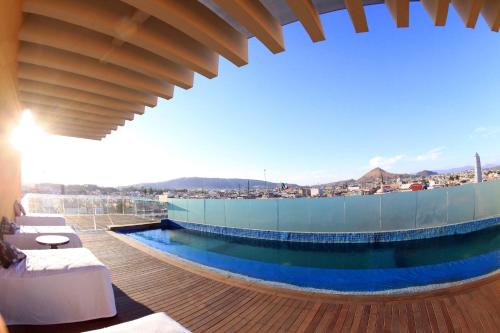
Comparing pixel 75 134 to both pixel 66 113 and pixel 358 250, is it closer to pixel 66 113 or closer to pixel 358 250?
pixel 66 113

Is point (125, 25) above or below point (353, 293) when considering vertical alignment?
above

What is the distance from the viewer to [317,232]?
8.95 m

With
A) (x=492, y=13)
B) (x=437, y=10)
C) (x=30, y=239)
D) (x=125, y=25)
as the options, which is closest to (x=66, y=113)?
(x=30, y=239)

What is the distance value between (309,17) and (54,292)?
3.42 meters

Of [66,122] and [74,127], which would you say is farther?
[74,127]

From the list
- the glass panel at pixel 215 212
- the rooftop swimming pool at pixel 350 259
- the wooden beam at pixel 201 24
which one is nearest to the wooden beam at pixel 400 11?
the wooden beam at pixel 201 24

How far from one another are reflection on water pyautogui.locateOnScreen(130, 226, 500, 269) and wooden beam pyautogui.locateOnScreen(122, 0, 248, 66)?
623cm

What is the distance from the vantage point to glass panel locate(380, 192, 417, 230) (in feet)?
27.8

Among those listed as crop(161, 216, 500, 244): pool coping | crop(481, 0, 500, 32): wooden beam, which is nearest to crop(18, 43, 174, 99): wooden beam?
crop(481, 0, 500, 32): wooden beam

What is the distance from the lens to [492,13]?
8.83 ft

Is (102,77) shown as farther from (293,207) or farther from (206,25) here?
(293,207)

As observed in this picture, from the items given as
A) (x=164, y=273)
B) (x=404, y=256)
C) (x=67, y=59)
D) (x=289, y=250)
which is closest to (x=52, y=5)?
(x=67, y=59)

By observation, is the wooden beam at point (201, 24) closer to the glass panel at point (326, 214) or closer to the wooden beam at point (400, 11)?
the wooden beam at point (400, 11)

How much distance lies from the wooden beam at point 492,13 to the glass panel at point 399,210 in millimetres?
6529
